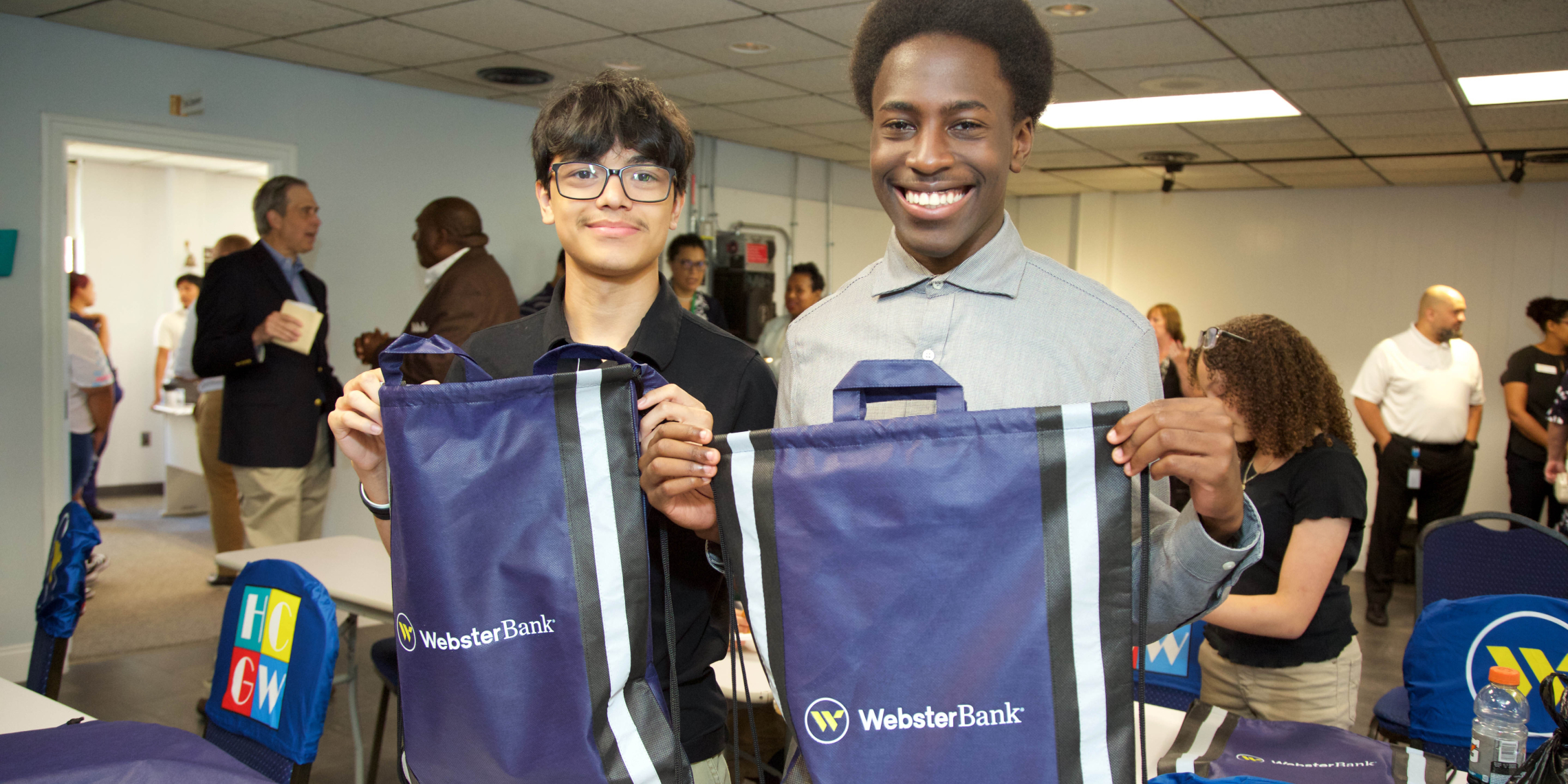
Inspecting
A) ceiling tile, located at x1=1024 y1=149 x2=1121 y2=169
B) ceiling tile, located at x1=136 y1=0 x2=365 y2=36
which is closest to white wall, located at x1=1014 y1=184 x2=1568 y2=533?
ceiling tile, located at x1=1024 y1=149 x2=1121 y2=169

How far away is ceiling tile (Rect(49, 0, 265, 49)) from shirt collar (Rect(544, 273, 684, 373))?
3795mm

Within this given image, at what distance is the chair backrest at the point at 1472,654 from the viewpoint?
1.90m

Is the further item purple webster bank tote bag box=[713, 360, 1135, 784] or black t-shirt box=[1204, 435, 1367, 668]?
black t-shirt box=[1204, 435, 1367, 668]

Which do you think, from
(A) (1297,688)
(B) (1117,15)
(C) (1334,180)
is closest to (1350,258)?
(C) (1334,180)

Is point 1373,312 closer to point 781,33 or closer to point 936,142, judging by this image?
point 781,33

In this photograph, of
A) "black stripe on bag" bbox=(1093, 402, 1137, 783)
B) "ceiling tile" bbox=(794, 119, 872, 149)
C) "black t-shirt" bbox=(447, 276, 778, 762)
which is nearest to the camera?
"black stripe on bag" bbox=(1093, 402, 1137, 783)

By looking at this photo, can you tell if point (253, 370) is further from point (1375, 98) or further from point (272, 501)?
point (1375, 98)

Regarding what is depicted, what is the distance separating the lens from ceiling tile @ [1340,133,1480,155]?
6.49 meters

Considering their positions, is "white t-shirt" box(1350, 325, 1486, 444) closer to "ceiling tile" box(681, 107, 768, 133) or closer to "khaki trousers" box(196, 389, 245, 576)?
"ceiling tile" box(681, 107, 768, 133)

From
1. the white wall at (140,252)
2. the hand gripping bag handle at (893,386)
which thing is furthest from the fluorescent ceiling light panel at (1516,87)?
the white wall at (140,252)

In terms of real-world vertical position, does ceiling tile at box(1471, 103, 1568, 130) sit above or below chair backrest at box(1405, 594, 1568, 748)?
above

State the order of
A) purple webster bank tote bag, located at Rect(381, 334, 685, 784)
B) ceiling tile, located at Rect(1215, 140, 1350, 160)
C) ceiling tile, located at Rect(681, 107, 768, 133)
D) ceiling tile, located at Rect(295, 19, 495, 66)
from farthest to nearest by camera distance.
Answer: ceiling tile, located at Rect(1215, 140, 1350, 160), ceiling tile, located at Rect(681, 107, 768, 133), ceiling tile, located at Rect(295, 19, 495, 66), purple webster bank tote bag, located at Rect(381, 334, 685, 784)

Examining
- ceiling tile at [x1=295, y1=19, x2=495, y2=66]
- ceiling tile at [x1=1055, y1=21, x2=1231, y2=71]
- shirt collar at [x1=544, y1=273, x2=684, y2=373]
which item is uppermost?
ceiling tile at [x1=1055, y1=21, x2=1231, y2=71]

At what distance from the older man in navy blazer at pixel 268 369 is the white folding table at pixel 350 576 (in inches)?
21.3
